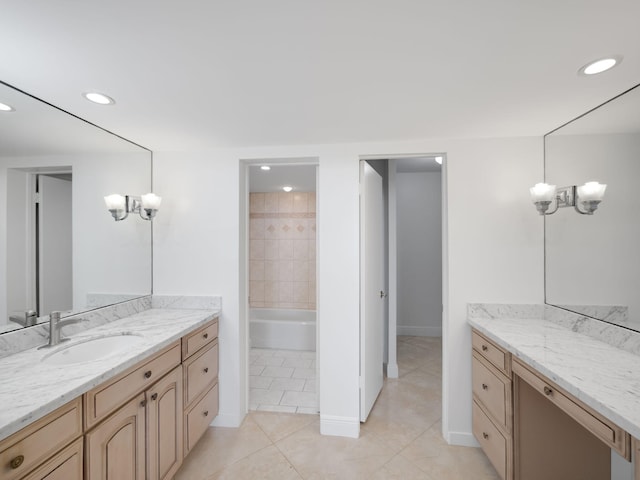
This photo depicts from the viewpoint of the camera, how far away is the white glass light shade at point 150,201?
2.21m

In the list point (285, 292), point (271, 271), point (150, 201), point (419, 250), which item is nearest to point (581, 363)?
point (150, 201)

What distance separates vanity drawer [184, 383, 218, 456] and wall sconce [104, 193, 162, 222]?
142 cm

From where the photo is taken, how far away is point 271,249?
15.3 ft

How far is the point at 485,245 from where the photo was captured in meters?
2.11

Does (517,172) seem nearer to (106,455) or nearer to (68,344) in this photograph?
(106,455)

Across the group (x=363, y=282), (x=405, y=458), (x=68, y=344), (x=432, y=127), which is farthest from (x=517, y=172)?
(x=68, y=344)

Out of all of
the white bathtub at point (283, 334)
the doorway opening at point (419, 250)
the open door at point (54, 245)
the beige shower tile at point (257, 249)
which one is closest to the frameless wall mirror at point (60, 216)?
the open door at point (54, 245)

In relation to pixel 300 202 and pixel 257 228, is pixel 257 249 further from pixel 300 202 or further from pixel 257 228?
pixel 300 202

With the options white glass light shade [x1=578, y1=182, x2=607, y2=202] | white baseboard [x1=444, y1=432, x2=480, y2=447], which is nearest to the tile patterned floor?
white baseboard [x1=444, y1=432, x2=480, y2=447]

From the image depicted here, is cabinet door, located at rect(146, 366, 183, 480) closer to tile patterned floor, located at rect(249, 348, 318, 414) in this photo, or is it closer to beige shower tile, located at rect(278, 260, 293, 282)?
tile patterned floor, located at rect(249, 348, 318, 414)

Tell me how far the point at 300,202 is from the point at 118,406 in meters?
3.60

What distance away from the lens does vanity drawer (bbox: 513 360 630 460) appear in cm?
97

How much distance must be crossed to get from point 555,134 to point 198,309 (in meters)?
2.87

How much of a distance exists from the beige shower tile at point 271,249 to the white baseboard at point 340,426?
278cm
